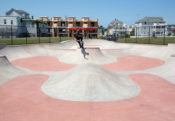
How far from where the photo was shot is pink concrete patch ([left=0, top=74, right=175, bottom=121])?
5605 mm

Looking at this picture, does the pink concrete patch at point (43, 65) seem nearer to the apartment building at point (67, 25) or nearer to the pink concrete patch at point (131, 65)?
the pink concrete patch at point (131, 65)

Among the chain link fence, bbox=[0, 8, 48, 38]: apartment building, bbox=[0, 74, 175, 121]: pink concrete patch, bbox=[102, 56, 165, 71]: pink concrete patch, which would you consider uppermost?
bbox=[0, 8, 48, 38]: apartment building

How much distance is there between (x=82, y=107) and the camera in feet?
21.2

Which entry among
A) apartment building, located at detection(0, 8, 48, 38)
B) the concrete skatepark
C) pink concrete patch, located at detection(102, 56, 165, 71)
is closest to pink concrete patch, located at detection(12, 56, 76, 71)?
the concrete skatepark

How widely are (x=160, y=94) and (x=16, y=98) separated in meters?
7.03

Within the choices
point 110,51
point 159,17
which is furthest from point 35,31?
point 159,17

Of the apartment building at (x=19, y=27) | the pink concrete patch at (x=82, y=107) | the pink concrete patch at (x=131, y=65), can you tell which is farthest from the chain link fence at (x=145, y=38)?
the apartment building at (x=19, y=27)

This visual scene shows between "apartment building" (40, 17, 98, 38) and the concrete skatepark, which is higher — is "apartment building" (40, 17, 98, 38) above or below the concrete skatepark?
above

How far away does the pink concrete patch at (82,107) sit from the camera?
18.4 feet

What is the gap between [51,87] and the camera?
882cm

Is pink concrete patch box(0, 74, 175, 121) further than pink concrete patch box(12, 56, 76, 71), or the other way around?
pink concrete patch box(12, 56, 76, 71)

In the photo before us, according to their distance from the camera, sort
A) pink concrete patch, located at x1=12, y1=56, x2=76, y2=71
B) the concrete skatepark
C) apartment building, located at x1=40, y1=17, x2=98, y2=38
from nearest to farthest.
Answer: the concrete skatepark < pink concrete patch, located at x1=12, y1=56, x2=76, y2=71 < apartment building, located at x1=40, y1=17, x2=98, y2=38

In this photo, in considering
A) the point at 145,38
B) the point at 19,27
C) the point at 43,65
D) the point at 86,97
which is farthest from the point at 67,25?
the point at 86,97

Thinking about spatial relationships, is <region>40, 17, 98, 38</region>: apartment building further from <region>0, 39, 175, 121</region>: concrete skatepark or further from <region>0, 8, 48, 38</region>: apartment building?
<region>0, 39, 175, 121</region>: concrete skatepark
